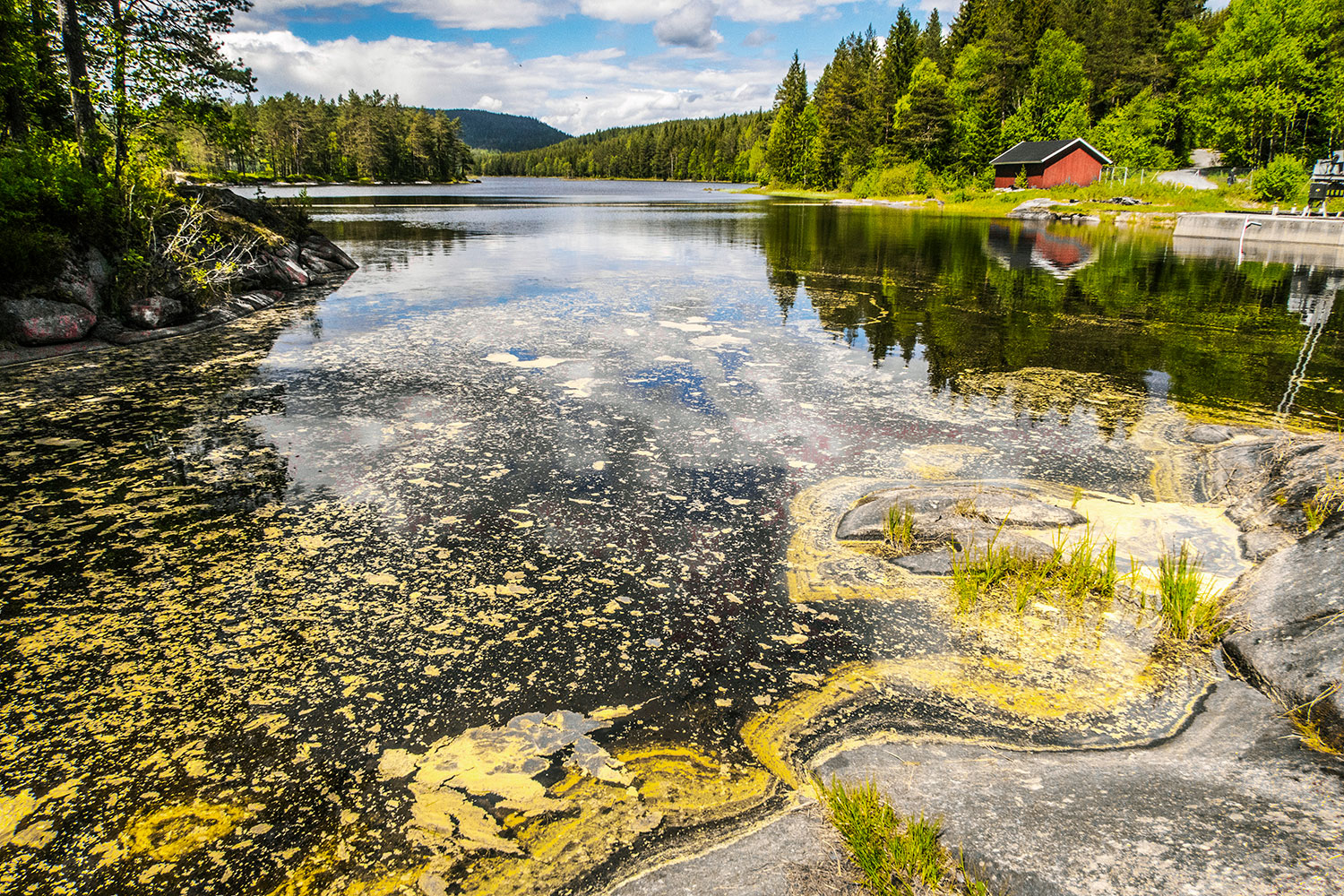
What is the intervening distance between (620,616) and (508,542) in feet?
3.53

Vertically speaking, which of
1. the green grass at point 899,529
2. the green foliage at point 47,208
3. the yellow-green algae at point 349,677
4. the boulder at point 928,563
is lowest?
the yellow-green algae at point 349,677

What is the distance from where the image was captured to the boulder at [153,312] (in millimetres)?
9688

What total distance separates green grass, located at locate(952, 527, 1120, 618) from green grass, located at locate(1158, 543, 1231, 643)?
0.25m

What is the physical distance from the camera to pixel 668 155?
137 m

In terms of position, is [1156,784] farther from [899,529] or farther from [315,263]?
[315,263]

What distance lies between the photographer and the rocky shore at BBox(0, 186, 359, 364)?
8.52 metres

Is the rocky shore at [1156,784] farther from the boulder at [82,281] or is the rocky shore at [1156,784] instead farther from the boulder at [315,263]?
the boulder at [315,263]

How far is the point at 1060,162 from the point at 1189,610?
5314 centimetres

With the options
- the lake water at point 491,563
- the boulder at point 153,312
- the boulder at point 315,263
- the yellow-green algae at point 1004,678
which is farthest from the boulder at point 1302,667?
the boulder at point 315,263

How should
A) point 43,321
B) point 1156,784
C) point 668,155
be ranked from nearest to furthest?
point 1156,784 < point 43,321 < point 668,155

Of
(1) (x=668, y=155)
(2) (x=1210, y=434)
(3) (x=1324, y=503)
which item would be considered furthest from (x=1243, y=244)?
(1) (x=668, y=155)

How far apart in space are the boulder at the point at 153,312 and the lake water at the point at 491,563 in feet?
2.94

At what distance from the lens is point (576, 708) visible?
289cm

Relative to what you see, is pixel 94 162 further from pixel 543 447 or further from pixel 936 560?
pixel 936 560
